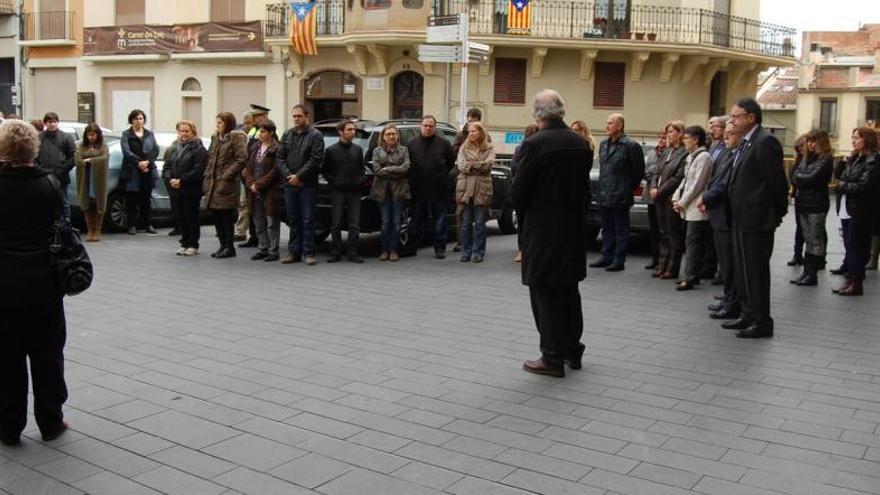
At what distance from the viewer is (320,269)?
1131cm

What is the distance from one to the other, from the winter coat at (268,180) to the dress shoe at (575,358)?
614cm

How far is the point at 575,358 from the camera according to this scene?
668 cm

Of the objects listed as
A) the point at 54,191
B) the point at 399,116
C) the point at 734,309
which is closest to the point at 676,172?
the point at 734,309

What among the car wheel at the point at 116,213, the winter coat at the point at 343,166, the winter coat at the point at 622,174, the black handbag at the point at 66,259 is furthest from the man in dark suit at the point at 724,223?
the car wheel at the point at 116,213

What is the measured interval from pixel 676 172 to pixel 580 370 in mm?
4600

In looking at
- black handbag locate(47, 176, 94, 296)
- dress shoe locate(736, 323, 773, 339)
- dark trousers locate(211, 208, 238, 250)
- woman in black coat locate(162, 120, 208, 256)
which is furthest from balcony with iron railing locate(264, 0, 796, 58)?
black handbag locate(47, 176, 94, 296)

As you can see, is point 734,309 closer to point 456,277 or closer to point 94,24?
point 456,277

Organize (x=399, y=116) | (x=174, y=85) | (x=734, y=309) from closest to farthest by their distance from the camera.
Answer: (x=734, y=309) → (x=399, y=116) → (x=174, y=85)

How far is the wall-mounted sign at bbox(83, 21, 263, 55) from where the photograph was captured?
99.9 feet

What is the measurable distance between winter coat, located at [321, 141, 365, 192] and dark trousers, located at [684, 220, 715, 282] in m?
4.13

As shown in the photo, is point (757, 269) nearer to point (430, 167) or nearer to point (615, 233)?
point (615, 233)

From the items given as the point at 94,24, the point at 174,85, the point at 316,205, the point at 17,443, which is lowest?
the point at 17,443

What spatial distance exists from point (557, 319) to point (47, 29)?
33747 mm

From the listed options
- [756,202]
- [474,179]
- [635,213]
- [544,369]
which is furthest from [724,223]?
[474,179]
